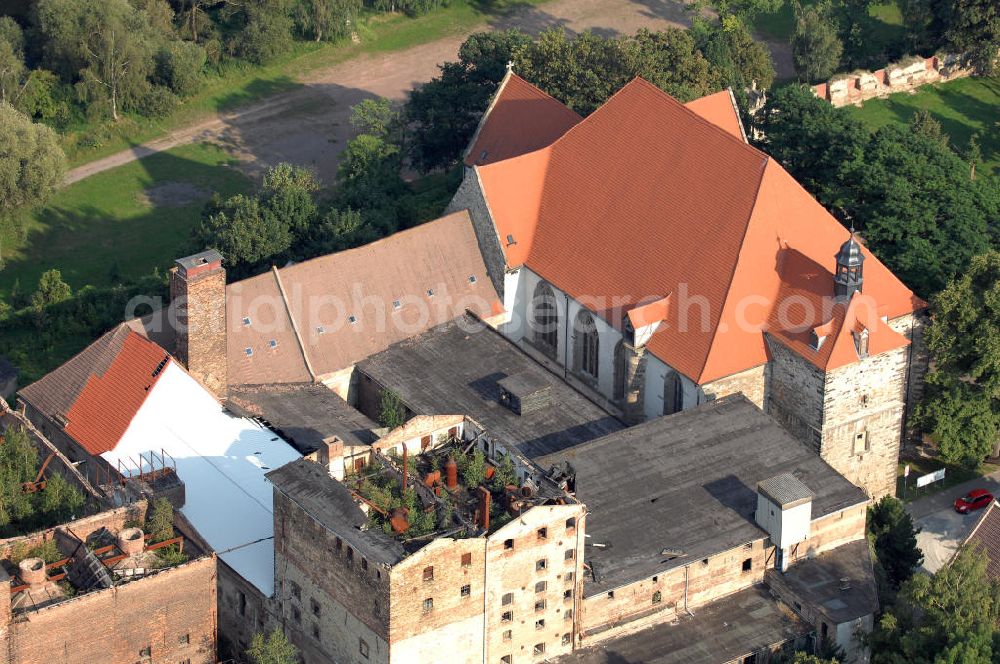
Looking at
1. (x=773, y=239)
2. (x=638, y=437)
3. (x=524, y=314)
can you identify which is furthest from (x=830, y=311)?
(x=524, y=314)

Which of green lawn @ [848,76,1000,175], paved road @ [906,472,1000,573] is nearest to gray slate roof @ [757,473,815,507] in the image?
paved road @ [906,472,1000,573]

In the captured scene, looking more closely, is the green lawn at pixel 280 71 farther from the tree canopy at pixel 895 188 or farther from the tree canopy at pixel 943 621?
the tree canopy at pixel 943 621

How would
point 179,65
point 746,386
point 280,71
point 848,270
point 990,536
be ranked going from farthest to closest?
1. point 280,71
2. point 179,65
3. point 746,386
4. point 990,536
5. point 848,270

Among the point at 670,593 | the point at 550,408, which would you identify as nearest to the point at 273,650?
the point at 670,593

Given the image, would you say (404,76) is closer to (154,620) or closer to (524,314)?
(524,314)

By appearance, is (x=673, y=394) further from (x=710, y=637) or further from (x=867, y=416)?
(x=710, y=637)

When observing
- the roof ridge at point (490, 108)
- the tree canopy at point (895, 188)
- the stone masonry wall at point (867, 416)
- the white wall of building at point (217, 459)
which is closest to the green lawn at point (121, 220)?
the roof ridge at point (490, 108)

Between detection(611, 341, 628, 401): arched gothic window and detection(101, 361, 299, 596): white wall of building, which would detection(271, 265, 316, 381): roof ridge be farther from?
detection(611, 341, 628, 401): arched gothic window
